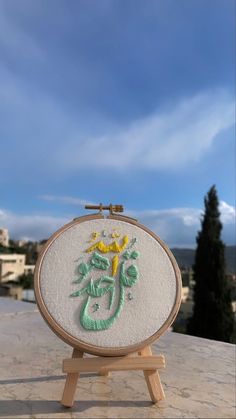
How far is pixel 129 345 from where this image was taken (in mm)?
1572

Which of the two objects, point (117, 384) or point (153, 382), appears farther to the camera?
point (117, 384)

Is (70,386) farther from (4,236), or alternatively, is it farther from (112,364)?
(4,236)

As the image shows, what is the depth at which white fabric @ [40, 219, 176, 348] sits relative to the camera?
62.2 inches

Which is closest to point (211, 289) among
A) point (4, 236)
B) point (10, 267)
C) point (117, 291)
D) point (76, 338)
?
point (117, 291)

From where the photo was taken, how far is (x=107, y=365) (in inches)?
61.6

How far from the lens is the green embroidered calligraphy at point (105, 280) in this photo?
159cm

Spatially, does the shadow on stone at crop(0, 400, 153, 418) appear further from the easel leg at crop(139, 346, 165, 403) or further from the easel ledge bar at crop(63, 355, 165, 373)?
the easel ledge bar at crop(63, 355, 165, 373)

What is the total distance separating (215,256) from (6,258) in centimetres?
2203

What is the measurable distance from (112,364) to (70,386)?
0.21 m

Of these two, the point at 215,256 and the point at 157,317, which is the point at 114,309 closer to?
the point at 157,317

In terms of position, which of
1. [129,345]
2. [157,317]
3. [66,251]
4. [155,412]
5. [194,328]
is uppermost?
[66,251]

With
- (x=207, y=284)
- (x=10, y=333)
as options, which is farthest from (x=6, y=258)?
(x=10, y=333)

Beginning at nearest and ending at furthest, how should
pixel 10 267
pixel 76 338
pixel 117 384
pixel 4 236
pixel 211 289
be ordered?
pixel 76 338 < pixel 117 384 < pixel 211 289 < pixel 10 267 < pixel 4 236

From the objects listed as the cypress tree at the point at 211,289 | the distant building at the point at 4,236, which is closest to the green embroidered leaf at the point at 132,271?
the cypress tree at the point at 211,289
